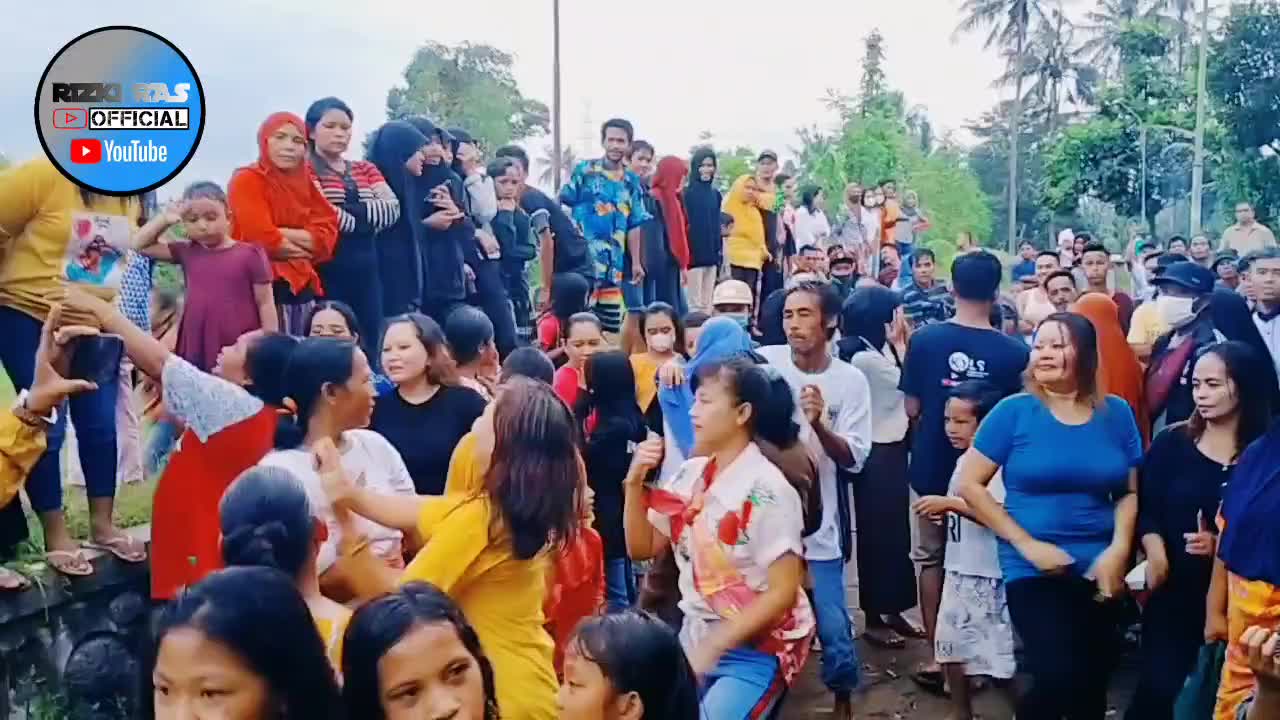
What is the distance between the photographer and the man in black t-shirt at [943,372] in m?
5.34

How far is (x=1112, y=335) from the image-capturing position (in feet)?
19.0

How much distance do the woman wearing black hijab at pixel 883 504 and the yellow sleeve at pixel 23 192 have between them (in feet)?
11.0

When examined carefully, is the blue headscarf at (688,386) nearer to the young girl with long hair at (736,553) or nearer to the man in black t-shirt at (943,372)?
the man in black t-shirt at (943,372)

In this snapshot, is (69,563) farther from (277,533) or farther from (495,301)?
(495,301)

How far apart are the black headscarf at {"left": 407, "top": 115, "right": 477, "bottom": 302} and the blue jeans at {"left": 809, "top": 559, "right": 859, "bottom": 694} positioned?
282cm

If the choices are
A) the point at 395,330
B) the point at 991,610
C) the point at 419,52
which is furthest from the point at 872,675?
the point at 419,52

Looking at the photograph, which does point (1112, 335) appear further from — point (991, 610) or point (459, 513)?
point (459, 513)

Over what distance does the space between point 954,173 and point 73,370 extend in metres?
40.3

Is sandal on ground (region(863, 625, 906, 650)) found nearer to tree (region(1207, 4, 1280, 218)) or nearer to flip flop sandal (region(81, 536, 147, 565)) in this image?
flip flop sandal (region(81, 536, 147, 565))

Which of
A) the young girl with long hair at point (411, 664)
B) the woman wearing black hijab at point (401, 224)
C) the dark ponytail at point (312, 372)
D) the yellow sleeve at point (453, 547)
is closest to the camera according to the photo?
the young girl with long hair at point (411, 664)

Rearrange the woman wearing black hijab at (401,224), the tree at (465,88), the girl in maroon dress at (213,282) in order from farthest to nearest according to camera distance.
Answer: the tree at (465,88), the woman wearing black hijab at (401,224), the girl in maroon dress at (213,282)

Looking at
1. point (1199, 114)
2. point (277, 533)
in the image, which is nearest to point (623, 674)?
point (277, 533)

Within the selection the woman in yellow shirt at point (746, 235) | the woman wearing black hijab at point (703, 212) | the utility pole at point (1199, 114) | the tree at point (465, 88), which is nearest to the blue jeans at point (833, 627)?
the woman wearing black hijab at point (703, 212)

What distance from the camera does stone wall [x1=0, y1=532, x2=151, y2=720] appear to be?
4184mm
